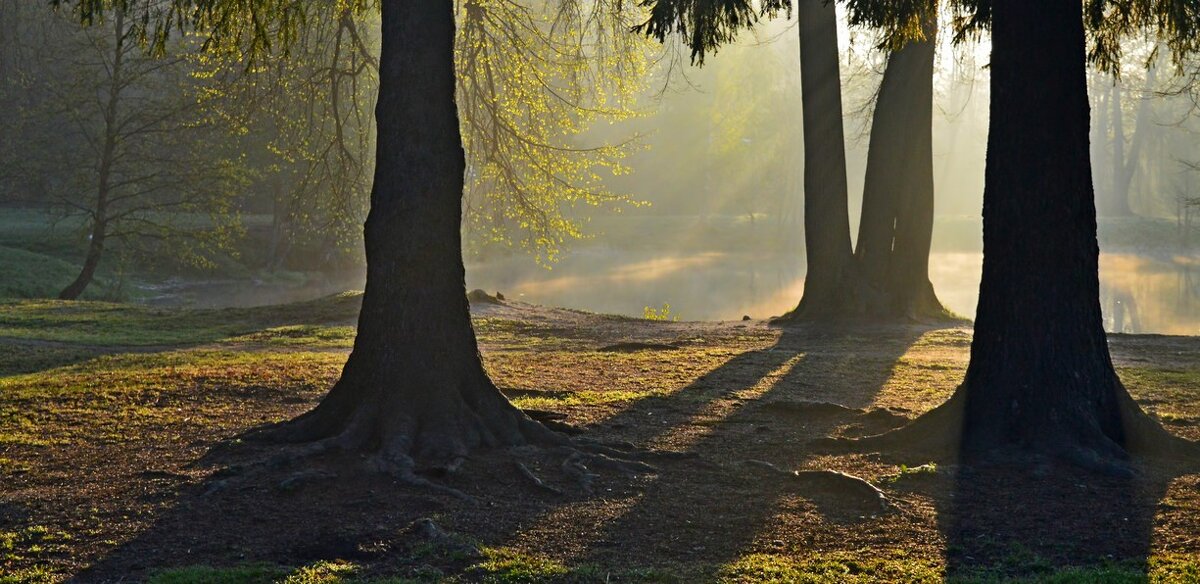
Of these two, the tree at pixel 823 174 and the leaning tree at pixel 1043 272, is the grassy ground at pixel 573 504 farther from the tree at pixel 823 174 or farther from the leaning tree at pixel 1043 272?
the tree at pixel 823 174

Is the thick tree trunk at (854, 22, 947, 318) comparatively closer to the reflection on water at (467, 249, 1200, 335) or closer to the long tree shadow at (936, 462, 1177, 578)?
the reflection on water at (467, 249, 1200, 335)

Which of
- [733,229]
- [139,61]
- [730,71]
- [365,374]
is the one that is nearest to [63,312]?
[139,61]

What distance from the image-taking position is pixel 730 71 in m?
53.8

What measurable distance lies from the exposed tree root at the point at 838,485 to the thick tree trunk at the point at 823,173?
10569mm

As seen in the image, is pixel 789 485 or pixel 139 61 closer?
pixel 789 485

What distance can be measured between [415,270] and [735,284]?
3225 cm

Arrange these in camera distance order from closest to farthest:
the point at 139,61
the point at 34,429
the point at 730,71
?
the point at 34,429 → the point at 139,61 → the point at 730,71

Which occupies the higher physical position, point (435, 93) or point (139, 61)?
point (139, 61)

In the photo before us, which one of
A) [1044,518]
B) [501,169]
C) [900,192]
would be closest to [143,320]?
[501,169]

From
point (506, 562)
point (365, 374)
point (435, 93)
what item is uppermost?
point (435, 93)

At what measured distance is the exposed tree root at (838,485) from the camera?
266 inches

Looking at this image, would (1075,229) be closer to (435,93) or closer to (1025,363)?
(1025,363)

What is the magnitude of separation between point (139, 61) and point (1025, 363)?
2281 centimetres

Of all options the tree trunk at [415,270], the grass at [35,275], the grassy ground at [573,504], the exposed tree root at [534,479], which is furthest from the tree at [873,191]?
the grass at [35,275]
